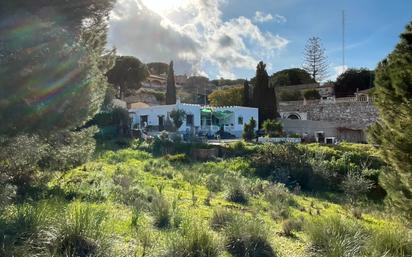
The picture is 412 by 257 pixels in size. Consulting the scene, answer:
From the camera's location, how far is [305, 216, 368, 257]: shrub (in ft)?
16.7

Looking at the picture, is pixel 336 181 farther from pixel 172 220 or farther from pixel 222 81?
pixel 222 81

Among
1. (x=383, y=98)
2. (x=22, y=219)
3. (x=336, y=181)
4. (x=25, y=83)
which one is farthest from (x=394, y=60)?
(x=336, y=181)

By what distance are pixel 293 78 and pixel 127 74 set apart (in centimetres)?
3554

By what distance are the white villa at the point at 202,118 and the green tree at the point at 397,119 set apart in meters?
30.8

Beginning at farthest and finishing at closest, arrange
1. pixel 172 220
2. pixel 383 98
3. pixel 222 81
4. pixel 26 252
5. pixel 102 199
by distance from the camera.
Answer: pixel 222 81 → pixel 102 199 → pixel 383 98 → pixel 172 220 → pixel 26 252

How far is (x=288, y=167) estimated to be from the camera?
65.5ft

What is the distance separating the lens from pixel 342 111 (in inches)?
1889

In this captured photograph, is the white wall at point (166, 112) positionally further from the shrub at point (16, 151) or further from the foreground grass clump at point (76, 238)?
the foreground grass clump at point (76, 238)

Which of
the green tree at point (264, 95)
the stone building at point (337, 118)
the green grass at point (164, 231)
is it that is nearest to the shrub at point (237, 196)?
the green grass at point (164, 231)

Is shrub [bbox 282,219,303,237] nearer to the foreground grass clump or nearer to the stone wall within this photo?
the foreground grass clump

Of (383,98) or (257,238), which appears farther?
(383,98)

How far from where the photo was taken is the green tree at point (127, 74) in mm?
57406

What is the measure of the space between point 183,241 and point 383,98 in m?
4.85

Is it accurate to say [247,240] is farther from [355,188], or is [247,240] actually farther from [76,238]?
[355,188]
